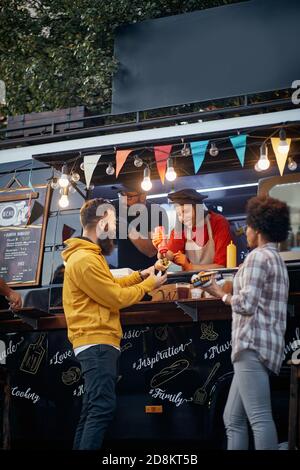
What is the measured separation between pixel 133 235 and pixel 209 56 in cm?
212

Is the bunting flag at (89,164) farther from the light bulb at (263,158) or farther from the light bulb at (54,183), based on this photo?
the light bulb at (263,158)

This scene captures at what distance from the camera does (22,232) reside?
7277mm

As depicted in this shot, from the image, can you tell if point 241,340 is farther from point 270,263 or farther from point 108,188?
point 108,188

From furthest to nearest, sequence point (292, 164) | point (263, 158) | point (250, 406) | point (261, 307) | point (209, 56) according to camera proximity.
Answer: point (209, 56) < point (292, 164) < point (263, 158) < point (261, 307) < point (250, 406)

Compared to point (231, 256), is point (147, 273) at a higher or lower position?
lower

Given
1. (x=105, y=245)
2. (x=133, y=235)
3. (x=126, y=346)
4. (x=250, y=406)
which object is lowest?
(x=250, y=406)

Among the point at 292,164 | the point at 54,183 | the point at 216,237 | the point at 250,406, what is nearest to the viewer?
the point at 250,406

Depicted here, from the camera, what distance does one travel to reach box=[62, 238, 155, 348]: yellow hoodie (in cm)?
536

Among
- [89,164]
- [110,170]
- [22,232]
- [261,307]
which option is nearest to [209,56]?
Result: [110,170]

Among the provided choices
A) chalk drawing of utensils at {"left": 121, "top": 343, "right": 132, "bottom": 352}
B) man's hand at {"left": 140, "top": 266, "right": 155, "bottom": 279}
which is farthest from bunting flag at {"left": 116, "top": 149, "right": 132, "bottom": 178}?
chalk drawing of utensils at {"left": 121, "top": 343, "right": 132, "bottom": 352}

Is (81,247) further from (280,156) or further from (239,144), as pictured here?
(280,156)

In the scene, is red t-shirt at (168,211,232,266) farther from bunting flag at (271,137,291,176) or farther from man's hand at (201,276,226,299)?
man's hand at (201,276,226,299)

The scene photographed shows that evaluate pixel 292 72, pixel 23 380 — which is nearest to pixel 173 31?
pixel 292 72

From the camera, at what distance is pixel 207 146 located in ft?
22.0
